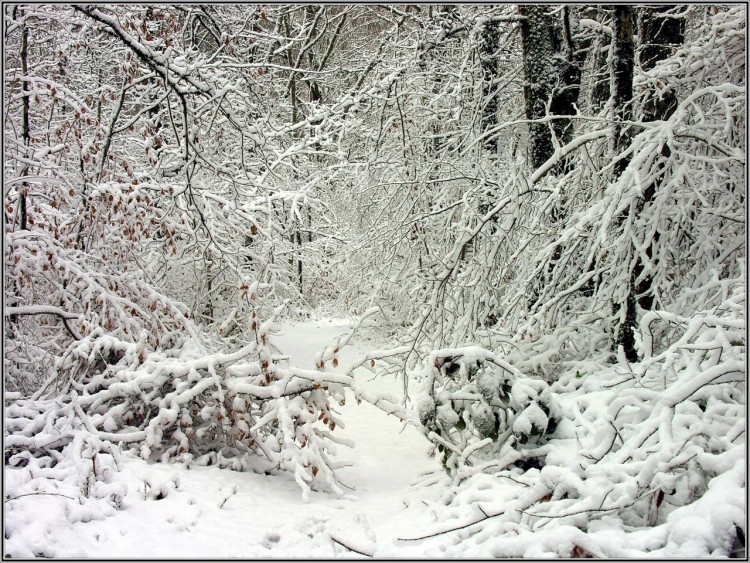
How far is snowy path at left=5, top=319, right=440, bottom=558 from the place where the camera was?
3205 mm

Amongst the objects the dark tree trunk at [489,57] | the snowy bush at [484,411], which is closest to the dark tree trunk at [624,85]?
the snowy bush at [484,411]

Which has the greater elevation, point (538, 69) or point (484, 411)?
point (538, 69)

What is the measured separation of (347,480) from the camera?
5.35 m

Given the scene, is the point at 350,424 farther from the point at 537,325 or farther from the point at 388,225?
the point at 537,325

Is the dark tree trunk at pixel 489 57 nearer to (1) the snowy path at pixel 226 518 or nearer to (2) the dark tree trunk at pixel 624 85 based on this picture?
(2) the dark tree trunk at pixel 624 85

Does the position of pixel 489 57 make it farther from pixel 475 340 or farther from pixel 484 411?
pixel 484 411

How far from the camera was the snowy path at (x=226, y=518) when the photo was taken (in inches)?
126

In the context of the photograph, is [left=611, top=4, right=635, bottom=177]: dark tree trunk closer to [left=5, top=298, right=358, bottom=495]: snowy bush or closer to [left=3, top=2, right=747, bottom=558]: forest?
[left=3, top=2, right=747, bottom=558]: forest

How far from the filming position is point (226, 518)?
12.7 feet

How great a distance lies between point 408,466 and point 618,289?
2.81 m

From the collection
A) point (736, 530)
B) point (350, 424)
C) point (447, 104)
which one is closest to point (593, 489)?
point (736, 530)

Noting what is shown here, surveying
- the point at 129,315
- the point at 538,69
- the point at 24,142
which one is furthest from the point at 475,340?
the point at 24,142

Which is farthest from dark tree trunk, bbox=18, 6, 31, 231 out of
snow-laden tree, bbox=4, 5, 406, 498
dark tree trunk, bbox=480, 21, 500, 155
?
dark tree trunk, bbox=480, 21, 500, 155

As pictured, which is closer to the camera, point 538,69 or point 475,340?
point 475,340
